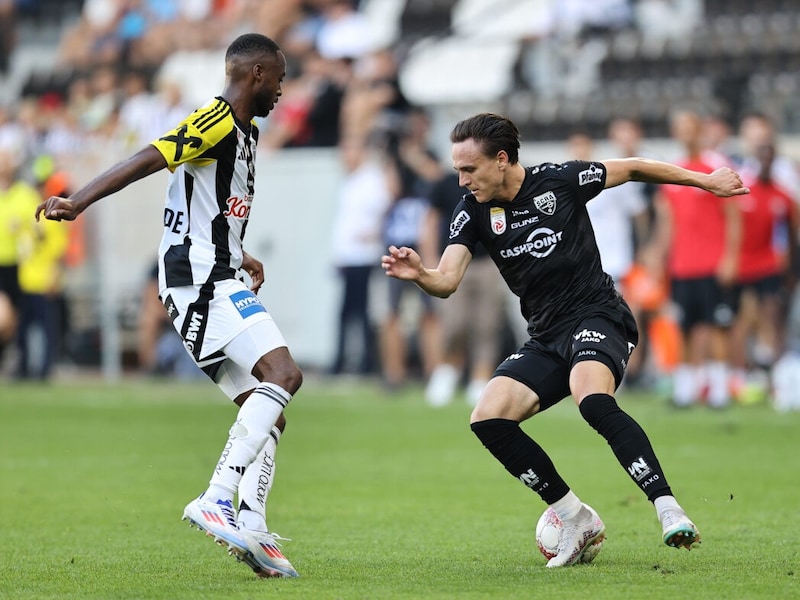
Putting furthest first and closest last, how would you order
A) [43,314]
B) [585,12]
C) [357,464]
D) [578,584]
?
1. [585,12]
2. [43,314]
3. [357,464]
4. [578,584]

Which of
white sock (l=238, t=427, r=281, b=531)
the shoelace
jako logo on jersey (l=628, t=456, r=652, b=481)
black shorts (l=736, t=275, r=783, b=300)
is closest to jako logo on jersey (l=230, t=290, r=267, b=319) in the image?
white sock (l=238, t=427, r=281, b=531)

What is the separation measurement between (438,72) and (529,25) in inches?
68.8

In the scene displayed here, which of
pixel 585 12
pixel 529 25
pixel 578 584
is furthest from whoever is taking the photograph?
pixel 529 25

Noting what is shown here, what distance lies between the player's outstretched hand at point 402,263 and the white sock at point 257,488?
0.97 meters

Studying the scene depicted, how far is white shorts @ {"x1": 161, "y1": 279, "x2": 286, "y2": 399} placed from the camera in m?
6.45

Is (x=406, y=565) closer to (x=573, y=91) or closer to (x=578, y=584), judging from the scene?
(x=578, y=584)

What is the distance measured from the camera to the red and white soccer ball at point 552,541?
665cm

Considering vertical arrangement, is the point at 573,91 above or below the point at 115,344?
above

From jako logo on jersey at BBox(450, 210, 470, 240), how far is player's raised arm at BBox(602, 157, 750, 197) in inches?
27.5

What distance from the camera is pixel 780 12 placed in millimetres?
20938

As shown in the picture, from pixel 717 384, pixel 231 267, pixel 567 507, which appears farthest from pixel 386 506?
pixel 717 384

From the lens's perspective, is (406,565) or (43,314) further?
(43,314)

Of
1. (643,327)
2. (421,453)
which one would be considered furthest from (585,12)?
(421,453)

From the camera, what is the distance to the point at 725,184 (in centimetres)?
674
